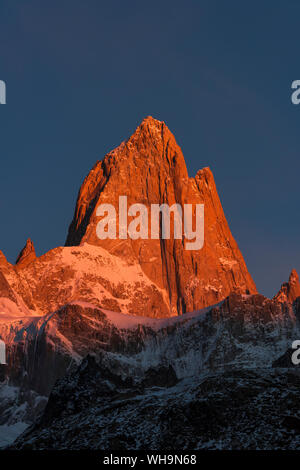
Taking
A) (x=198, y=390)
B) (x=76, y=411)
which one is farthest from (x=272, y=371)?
(x=76, y=411)

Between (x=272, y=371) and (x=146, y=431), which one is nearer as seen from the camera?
(x=146, y=431)
